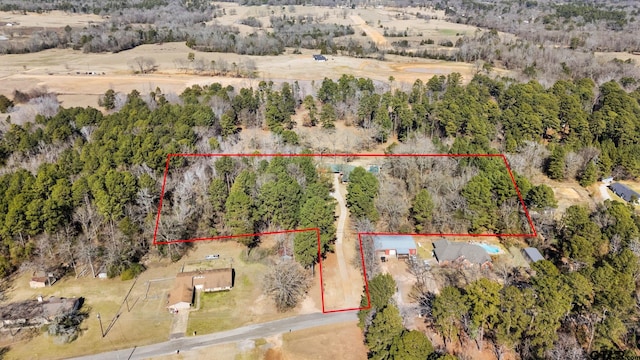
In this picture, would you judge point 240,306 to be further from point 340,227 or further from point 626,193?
point 626,193

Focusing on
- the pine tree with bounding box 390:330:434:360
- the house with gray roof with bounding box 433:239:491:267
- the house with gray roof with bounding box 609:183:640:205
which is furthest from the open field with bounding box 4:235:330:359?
the house with gray roof with bounding box 609:183:640:205

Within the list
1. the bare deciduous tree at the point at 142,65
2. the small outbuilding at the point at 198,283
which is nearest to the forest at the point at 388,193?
the small outbuilding at the point at 198,283

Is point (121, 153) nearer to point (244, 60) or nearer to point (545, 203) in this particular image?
point (545, 203)

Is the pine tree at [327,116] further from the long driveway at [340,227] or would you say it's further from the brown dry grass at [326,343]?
the brown dry grass at [326,343]

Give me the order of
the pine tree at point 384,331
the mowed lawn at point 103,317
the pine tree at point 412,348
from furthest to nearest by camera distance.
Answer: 1. the mowed lawn at point 103,317
2. the pine tree at point 384,331
3. the pine tree at point 412,348

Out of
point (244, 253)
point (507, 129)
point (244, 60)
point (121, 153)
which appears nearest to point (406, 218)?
point (244, 253)

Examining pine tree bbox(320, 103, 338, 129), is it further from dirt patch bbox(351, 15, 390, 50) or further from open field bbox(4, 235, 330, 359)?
dirt patch bbox(351, 15, 390, 50)
